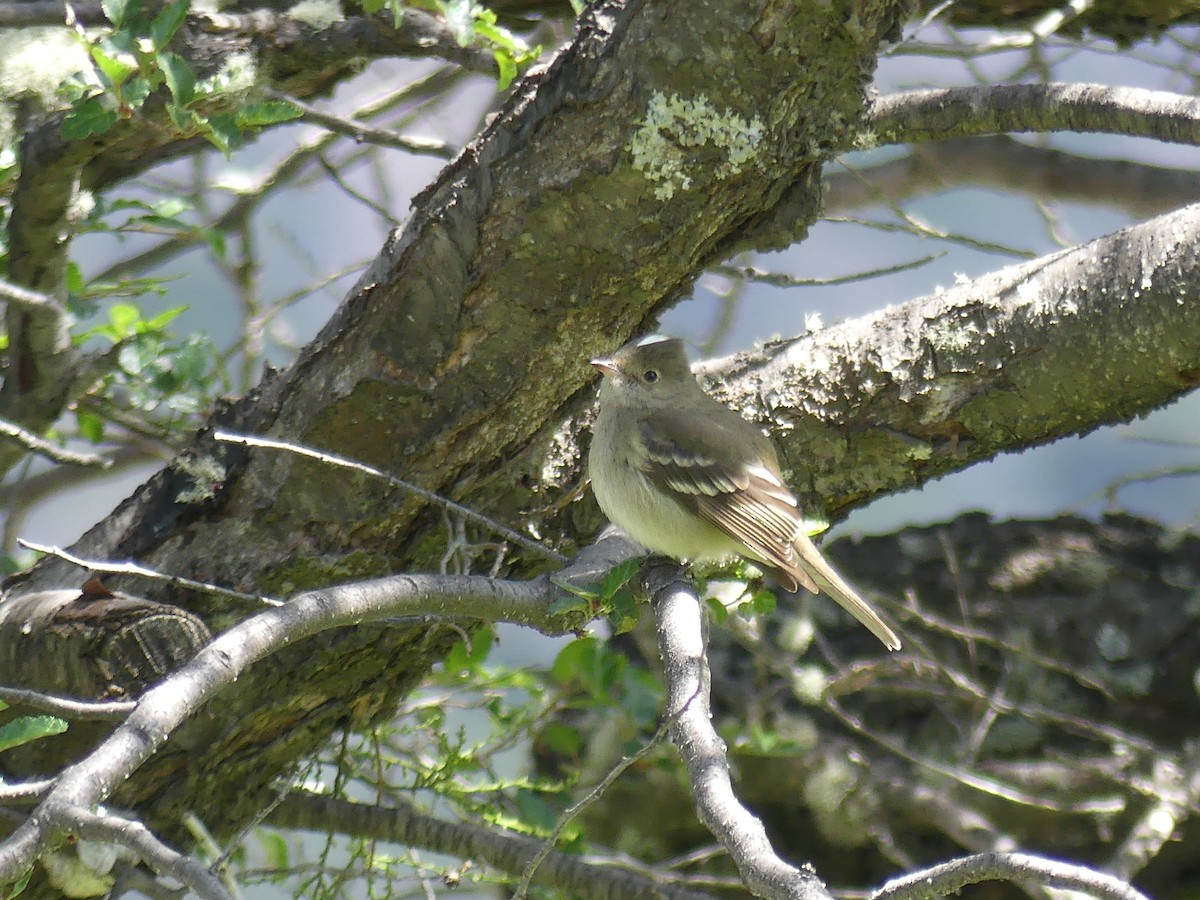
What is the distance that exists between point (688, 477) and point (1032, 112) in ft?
4.78

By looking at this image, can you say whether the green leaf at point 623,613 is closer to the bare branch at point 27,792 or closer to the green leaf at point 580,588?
the green leaf at point 580,588

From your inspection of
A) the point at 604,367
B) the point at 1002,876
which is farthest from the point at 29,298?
the point at 1002,876

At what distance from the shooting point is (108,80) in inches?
103

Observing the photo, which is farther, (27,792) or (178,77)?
(178,77)

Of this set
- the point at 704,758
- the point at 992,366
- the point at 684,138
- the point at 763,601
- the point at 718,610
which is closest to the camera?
the point at 704,758

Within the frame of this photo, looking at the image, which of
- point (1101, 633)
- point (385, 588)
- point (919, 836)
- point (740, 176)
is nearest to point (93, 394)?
point (385, 588)

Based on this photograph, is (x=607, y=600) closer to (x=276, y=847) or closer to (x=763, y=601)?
(x=763, y=601)

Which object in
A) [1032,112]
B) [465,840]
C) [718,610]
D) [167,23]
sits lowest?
[465,840]

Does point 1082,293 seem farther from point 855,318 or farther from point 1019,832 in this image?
point 1019,832

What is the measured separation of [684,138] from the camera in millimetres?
2580

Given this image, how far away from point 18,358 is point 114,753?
1937 mm

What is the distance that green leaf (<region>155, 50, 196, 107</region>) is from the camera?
2.50 m

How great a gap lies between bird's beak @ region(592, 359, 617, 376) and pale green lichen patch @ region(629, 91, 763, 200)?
1.85 ft

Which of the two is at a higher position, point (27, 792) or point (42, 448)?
point (27, 792)
